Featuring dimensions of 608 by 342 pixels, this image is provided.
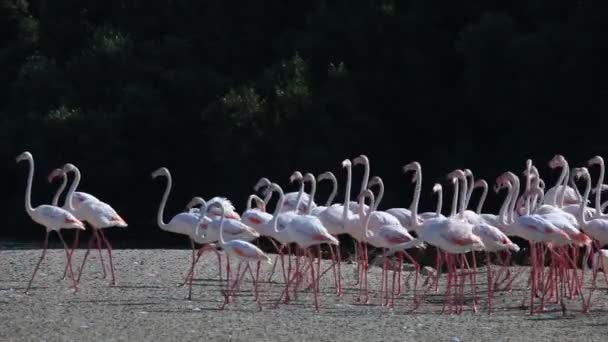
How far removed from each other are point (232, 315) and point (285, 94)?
9983mm

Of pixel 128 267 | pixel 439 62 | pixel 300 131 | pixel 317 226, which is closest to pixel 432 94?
pixel 439 62

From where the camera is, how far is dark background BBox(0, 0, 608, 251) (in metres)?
18.9

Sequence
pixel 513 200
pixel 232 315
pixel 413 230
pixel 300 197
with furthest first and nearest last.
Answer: pixel 300 197
pixel 413 230
pixel 513 200
pixel 232 315

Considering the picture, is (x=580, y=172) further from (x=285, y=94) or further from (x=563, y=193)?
(x=285, y=94)

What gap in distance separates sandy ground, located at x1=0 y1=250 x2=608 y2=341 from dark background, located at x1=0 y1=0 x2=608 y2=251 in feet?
17.5

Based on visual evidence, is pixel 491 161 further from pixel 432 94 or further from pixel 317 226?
pixel 317 226

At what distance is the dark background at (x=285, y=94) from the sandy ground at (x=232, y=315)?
532 centimetres

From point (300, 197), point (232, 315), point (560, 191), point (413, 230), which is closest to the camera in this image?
point (232, 315)

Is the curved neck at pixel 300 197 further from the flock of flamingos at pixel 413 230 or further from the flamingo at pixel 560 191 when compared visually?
the flamingo at pixel 560 191

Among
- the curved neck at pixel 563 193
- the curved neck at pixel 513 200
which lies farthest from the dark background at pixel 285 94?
the curved neck at pixel 513 200

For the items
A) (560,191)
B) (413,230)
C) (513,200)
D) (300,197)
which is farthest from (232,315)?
(560,191)

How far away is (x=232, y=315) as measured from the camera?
35.9 feet

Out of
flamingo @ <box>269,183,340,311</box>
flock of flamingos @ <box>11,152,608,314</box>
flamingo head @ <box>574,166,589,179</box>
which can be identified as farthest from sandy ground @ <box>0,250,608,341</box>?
flamingo head @ <box>574,166,589,179</box>

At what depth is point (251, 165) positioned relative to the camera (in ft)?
68.6
